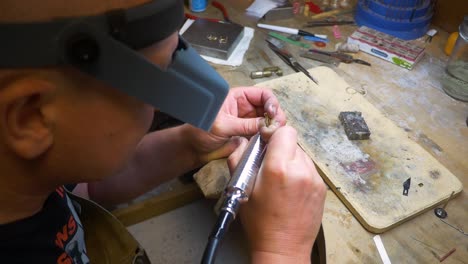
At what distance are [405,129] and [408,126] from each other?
2cm

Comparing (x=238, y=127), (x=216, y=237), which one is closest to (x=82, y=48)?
(x=216, y=237)

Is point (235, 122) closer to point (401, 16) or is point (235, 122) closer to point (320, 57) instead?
point (320, 57)

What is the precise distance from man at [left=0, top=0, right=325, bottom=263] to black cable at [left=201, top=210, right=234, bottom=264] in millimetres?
88

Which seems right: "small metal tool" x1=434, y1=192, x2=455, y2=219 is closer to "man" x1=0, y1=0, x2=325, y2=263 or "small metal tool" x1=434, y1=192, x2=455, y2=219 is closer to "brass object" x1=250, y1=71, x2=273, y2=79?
"man" x1=0, y1=0, x2=325, y2=263

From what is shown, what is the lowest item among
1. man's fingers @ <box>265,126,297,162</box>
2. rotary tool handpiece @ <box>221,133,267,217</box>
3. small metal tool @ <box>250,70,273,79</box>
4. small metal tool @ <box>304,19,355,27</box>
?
small metal tool @ <box>250,70,273,79</box>

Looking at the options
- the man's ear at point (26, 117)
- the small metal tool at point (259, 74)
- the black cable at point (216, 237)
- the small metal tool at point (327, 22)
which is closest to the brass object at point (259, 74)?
the small metal tool at point (259, 74)

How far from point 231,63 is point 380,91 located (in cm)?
48

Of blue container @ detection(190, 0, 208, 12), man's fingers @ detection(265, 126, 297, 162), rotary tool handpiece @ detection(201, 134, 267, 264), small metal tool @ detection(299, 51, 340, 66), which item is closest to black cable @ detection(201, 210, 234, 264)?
rotary tool handpiece @ detection(201, 134, 267, 264)

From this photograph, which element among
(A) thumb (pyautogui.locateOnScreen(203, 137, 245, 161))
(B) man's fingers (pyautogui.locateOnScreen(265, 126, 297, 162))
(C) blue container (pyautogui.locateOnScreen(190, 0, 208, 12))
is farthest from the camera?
(C) blue container (pyautogui.locateOnScreen(190, 0, 208, 12))

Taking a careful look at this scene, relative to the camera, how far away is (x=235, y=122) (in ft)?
2.98

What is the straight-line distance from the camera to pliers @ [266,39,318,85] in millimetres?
1225

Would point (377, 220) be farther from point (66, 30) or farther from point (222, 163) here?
point (66, 30)

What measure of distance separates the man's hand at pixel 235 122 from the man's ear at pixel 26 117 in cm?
44

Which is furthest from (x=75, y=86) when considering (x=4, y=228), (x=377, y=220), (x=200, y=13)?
(x=200, y=13)
